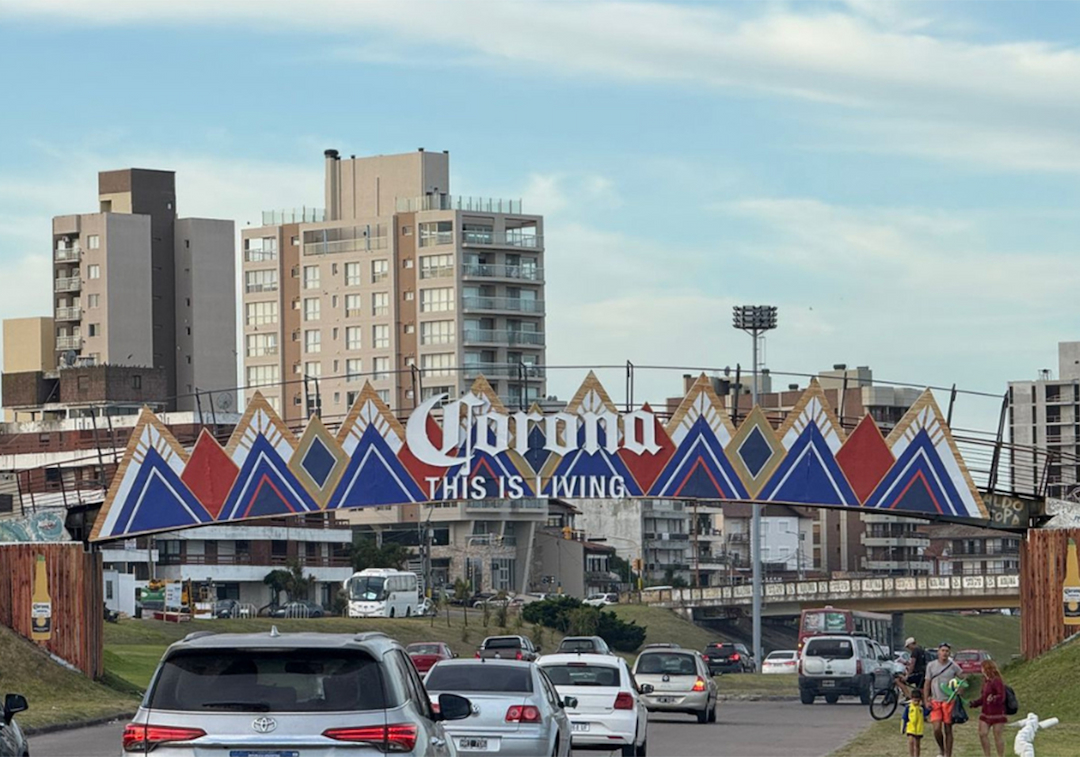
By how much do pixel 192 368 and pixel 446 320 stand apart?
18588 millimetres

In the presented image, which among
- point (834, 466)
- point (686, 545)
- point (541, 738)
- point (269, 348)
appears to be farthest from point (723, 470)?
point (686, 545)

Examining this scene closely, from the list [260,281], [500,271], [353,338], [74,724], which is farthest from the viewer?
[260,281]

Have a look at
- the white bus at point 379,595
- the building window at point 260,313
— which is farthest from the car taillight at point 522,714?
the building window at point 260,313

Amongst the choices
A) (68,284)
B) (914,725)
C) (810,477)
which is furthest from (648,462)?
(68,284)

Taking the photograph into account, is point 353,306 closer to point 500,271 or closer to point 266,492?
point 500,271

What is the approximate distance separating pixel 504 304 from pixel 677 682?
113 m

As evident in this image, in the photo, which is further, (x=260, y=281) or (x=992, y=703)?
(x=260, y=281)

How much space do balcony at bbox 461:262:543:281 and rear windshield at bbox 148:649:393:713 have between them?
138m

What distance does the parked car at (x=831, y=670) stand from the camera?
54844 millimetres

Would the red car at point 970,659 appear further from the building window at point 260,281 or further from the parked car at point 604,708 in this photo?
the building window at point 260,281

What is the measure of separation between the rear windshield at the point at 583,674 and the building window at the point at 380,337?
412ft

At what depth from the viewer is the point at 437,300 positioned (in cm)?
15300

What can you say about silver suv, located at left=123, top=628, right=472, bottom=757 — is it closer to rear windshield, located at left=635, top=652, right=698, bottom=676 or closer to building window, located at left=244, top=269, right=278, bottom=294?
rear windshield, located at left=635, top=652, right=698, bottom=676

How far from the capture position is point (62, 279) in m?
150
